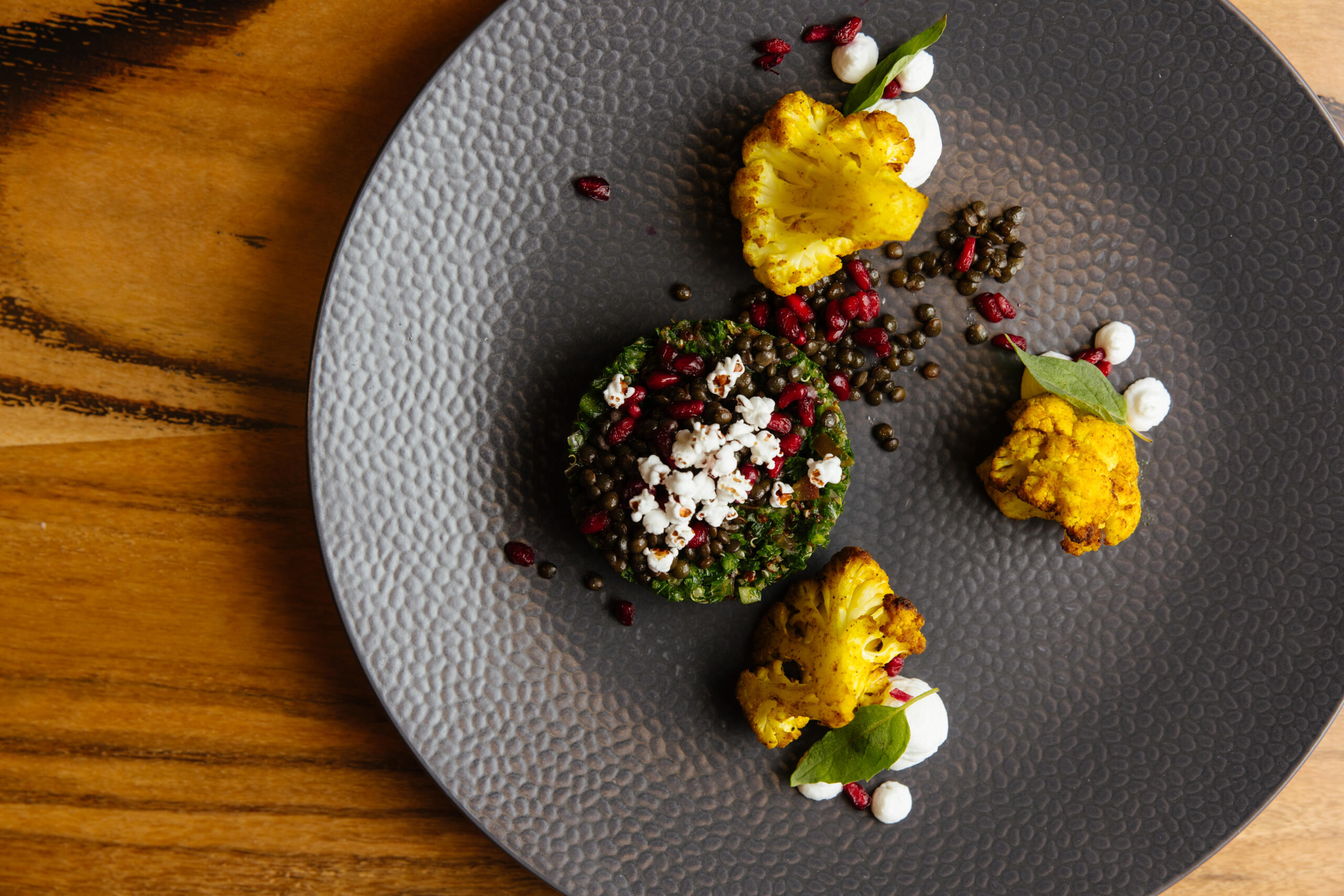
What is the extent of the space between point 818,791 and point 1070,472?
4.16ft

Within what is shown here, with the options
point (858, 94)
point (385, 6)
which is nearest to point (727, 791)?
point (858, 94)

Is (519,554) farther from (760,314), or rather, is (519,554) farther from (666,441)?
(760,314)

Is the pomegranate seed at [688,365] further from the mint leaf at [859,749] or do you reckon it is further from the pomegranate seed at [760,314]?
the mint leaf at [859,749]

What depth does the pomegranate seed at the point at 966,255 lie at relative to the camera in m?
2.78

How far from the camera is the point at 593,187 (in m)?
2.68

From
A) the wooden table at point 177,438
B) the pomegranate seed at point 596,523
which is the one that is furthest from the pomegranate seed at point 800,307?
the wooden table at point 177,438

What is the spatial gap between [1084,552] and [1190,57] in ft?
5.32

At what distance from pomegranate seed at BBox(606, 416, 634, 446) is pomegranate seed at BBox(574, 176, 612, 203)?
71 centimetres

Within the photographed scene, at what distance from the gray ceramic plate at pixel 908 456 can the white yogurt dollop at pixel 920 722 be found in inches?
3.3

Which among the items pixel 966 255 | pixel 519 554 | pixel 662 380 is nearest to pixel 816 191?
pixel 966 255

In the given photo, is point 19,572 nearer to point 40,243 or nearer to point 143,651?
point 143,651

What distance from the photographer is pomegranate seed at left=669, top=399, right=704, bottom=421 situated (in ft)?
8.30

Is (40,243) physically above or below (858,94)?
below

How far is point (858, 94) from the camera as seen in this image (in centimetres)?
266
